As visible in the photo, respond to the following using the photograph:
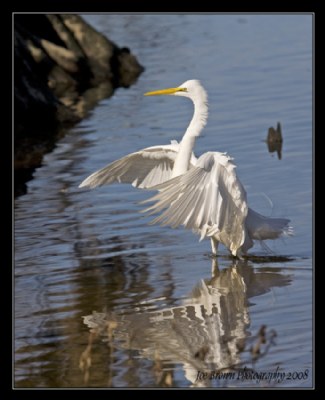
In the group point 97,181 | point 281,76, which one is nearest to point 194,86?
point 97,181

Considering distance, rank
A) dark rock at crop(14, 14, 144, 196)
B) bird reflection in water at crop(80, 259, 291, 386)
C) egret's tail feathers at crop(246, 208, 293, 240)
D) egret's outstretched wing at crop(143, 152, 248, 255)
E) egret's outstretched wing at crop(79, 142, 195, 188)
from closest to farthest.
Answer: bird reflection in water at crop(80, 259, 291, 386) < egret's outstretched wing at crop(143, 152, 248, 255) < egret's tail feathers at crop(246, 208, 293, 240) < egret's outstretched wing at crop(79, 142, 195, 188) < dark rock at crop(14, 14, 144, 196)

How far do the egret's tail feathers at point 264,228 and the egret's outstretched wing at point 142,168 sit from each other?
1.16 metres

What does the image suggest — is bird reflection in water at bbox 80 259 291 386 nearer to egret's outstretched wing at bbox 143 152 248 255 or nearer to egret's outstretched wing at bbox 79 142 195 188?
egret's outstretched wing at bbox 143 152 248 255

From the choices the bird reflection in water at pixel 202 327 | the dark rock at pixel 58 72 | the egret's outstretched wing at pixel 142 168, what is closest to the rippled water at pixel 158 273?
the bird reflection in water at pixel 202 327

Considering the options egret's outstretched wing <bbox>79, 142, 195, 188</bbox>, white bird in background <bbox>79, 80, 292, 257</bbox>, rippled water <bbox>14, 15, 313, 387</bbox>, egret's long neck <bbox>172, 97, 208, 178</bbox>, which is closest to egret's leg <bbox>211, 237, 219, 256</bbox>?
white bird in background <bbox>79, 80, 292, 257</bbox>

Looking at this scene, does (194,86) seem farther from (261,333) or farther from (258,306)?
(261,333)

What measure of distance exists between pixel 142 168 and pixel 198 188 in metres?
1.99

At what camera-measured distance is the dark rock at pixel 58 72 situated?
691 inches

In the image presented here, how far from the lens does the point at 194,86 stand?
10.2 meters

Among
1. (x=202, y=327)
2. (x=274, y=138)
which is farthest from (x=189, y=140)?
(x=274, y=138)

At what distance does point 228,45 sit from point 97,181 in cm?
1351

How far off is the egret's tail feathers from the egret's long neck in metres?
0.77

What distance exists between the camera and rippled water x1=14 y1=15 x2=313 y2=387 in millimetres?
7145
